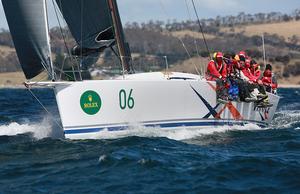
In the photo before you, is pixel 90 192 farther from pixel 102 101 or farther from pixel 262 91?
pixel 262 91

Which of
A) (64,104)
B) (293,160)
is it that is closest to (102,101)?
(64,104)

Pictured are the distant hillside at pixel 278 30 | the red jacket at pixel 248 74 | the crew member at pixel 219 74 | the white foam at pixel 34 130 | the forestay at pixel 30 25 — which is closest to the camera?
the forestay at pixel 30 25

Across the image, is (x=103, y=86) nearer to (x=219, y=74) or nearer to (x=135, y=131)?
(x=135, y=131)

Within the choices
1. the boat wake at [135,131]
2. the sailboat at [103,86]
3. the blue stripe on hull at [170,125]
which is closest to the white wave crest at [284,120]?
the boat wake at [135,131]

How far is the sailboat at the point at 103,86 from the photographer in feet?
39.0

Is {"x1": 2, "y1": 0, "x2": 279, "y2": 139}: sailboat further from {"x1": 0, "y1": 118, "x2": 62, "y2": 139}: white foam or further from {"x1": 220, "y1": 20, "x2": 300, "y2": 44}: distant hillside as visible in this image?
{"x1": 220, "y1": 20, "x2": 300, "y2": 44}: distant hillside

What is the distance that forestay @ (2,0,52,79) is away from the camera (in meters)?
11.8

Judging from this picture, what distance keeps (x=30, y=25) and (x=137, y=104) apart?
2560 millimetres

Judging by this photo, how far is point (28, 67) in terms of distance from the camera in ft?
39.8

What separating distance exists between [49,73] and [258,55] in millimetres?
75034

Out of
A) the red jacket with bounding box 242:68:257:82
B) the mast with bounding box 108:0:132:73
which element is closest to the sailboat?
the mast with bounding box 108:0:132:73

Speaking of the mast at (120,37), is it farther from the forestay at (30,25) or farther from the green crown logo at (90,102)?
the forestay at (30,25)

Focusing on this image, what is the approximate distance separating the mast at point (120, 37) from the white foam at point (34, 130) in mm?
2074

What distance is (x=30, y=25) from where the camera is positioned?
1183cm
